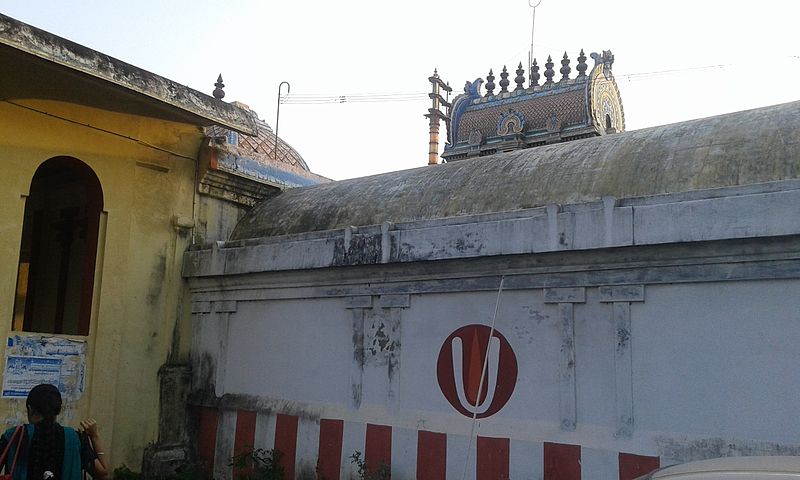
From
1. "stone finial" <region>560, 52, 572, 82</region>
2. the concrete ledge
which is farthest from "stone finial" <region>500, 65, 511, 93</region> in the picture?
the concrete ledge

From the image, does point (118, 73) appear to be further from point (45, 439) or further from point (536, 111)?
point (536, 111)

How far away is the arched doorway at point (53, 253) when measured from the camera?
420 inches

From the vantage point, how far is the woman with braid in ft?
13.0

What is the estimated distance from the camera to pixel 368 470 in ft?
23.3

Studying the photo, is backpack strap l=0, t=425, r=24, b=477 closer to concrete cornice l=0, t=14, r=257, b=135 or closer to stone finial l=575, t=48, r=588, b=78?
concrete cornice l=0, t=14, r=257, b=135

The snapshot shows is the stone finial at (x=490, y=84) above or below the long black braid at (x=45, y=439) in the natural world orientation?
above

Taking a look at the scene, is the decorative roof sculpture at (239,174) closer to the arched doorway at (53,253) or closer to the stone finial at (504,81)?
the arched doorway at (53,253)

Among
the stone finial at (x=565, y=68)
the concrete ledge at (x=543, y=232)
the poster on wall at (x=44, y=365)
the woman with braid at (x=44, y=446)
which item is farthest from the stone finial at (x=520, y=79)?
the woman with braid at (x=44, y=446)

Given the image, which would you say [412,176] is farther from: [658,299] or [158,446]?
[158,446]

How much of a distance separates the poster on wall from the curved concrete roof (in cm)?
277

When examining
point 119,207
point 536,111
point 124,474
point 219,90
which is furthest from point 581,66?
point 124,474

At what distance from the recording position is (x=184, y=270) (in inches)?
366

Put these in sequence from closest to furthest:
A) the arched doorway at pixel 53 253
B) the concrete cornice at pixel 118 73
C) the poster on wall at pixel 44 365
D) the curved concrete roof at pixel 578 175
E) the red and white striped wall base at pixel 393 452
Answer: the red and white striped wall base at pixel 393 452, the curved concrete roof at pixel 578 175, the concrete cornice at pixel 118 73, the poster on wall at pixel 44 365, the arched doorway at pixel 53 253

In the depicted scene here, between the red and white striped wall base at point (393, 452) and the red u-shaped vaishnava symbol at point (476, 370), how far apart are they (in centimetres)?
33
